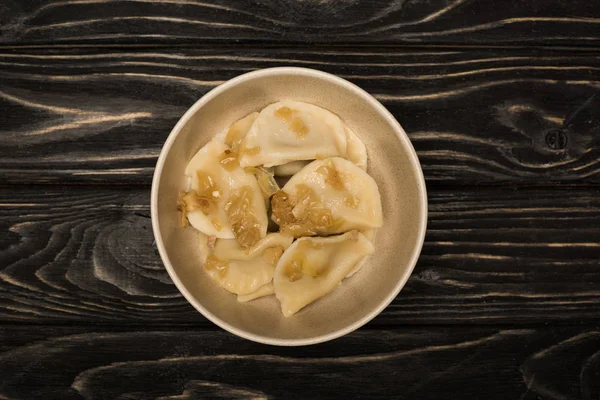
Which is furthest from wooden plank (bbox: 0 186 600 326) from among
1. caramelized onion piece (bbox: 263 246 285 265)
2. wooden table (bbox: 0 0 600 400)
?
caramelized onion piece (bbox: 263 246 285 265)

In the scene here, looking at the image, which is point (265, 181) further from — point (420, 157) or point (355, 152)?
point (420, 157)

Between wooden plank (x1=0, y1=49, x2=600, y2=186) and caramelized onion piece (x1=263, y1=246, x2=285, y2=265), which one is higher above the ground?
wooden plank (x1=0, y1=49, x2=600, y2=186)

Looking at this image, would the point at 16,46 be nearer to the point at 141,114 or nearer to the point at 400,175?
the point at 141,114

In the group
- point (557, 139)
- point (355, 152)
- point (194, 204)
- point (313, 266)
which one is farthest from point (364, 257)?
point (557, 139)

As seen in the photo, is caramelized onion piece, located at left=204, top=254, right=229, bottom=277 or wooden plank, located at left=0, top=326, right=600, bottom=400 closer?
caramelized onion piece, located at left=204, top=254, right=229, bottom=277

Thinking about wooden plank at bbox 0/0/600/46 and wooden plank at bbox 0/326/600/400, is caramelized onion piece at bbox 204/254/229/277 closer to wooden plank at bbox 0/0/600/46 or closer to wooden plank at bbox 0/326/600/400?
wooden plank at bbox 0/326/600/400
